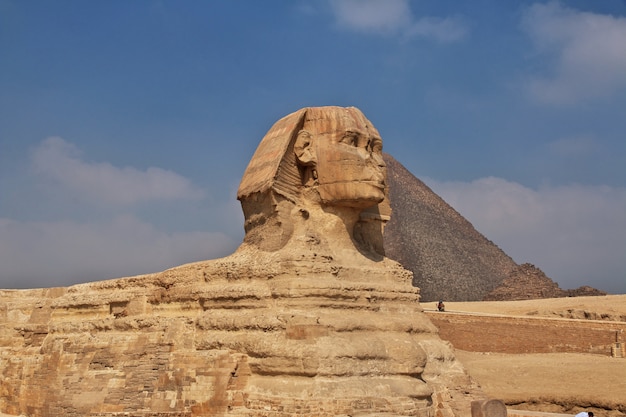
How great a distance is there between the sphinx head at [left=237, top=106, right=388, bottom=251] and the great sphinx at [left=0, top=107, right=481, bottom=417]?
0.02m

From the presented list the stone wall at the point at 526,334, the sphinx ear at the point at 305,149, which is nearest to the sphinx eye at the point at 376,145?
the sphinx ear at the point at 305,149

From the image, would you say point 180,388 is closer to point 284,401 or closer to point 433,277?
point 284,401

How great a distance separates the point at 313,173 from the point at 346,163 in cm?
60

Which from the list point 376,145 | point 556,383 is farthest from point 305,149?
point 556,383

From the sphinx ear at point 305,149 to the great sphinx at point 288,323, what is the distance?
2 centimetres

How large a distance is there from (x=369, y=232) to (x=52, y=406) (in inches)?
234

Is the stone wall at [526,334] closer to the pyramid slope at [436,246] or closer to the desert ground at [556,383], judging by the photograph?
the desert ground at [556,383]

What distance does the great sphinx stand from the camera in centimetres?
987

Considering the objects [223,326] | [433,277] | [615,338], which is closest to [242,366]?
[223,326]

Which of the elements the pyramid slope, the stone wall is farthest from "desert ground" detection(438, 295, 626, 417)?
the pyramid slope

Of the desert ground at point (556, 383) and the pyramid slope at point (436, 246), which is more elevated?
the pyramid slope at point (436, 246)

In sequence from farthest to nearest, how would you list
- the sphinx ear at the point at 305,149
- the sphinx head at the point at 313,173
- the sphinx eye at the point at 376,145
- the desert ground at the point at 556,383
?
1. the desert ground at the point at 556,383
2. the sphinx eye at the point at 376,145
3. the sphinx ear at the point at 305,149
4. the sphinx head at the point at 313,173

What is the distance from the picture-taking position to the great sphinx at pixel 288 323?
388 inches

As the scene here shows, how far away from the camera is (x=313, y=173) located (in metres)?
11.7
